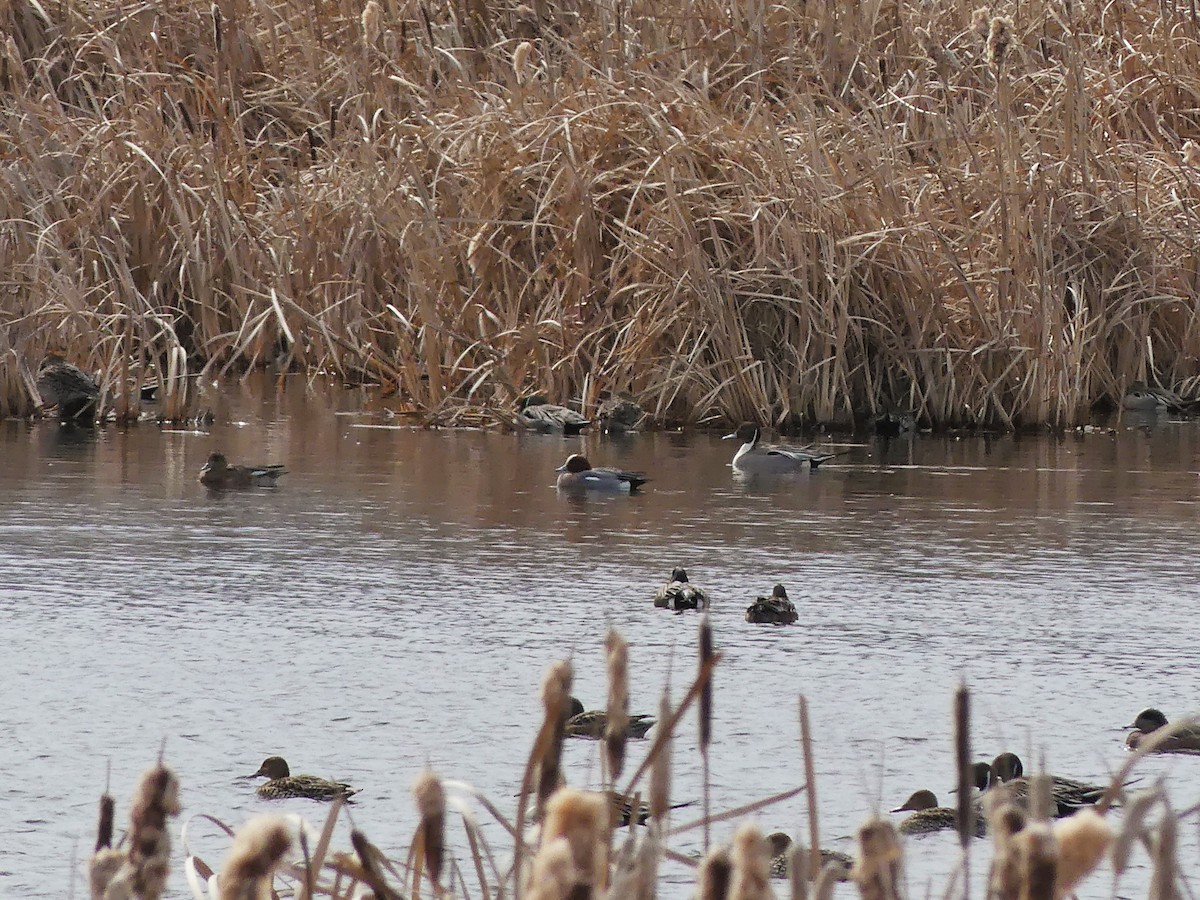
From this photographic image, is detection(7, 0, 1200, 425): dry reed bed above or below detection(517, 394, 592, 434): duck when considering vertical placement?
above

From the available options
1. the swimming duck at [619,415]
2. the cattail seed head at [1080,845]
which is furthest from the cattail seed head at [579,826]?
the swimming duck at [619,415]

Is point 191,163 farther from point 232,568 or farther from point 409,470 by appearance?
point 232,568

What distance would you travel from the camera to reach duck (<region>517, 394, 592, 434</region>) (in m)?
12.5

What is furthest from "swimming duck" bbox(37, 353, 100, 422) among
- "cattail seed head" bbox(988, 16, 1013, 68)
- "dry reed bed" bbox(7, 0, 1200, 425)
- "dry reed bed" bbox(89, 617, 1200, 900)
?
"dry reed bed" bbox(89, 617, 1200, 900)

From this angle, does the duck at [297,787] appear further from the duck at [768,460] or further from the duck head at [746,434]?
the duck head at [746,434]

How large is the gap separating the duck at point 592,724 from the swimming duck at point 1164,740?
1.13 m

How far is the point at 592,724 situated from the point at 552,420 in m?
7.36

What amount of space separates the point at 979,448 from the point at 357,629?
592 centimetres

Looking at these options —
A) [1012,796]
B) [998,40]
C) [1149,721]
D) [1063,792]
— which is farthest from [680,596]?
[998,40]

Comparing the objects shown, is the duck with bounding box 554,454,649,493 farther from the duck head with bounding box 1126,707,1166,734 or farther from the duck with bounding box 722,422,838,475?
the duck head with bounding box 1126,707,1166,734

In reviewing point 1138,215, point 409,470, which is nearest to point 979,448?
point 1138,215

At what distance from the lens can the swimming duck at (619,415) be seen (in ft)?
41.0

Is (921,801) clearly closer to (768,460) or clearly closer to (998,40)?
(768,460)

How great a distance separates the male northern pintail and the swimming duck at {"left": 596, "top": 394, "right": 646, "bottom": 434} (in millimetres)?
2945
